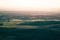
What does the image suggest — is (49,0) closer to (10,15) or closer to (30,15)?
(30,15)
